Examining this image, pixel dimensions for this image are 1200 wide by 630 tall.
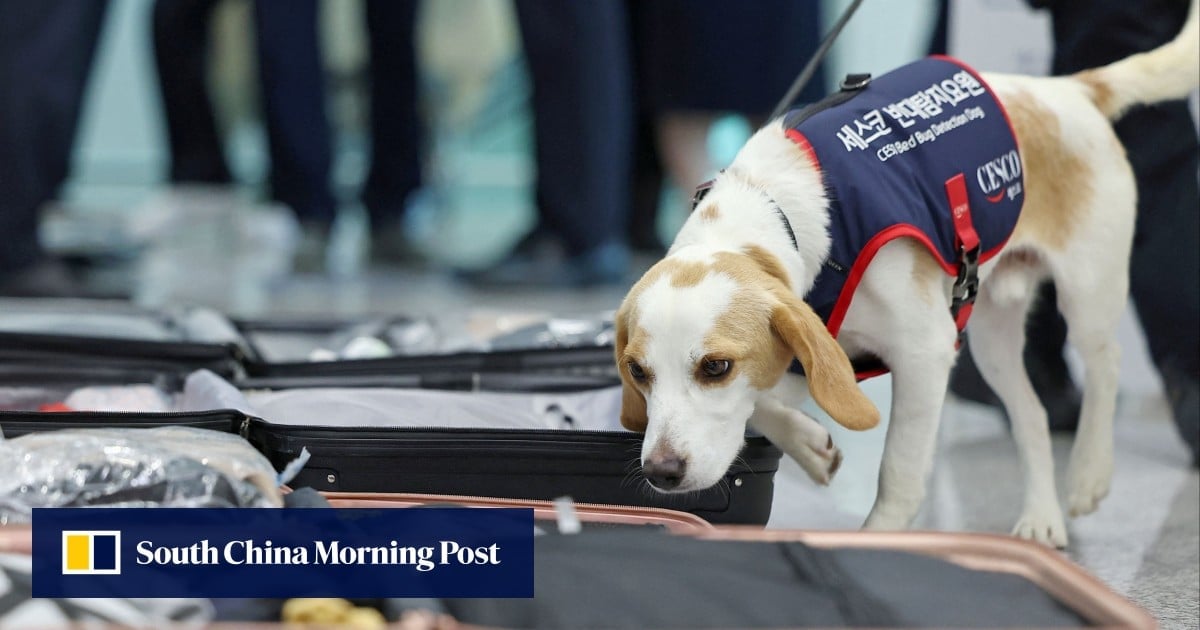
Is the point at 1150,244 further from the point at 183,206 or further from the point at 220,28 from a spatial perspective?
the point at 220,28

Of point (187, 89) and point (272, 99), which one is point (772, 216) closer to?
point (272, 99)

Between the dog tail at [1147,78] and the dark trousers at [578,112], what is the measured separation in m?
2.08

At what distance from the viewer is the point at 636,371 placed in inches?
69.1

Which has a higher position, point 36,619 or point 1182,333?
point 36,619

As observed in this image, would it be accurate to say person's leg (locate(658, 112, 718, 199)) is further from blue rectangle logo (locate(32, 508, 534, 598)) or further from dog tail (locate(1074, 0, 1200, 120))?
blue rectangle logo (locate(32, 508, 534, 598))

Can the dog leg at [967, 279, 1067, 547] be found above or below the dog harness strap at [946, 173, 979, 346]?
below

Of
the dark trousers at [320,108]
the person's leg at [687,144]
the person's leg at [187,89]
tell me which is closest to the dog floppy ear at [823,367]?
the person's leg at [687,144]

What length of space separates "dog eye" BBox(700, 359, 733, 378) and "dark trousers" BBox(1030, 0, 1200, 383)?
52.8 inches

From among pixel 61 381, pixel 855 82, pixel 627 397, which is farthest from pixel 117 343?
pixel 855 82

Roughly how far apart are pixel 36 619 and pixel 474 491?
0.76 m

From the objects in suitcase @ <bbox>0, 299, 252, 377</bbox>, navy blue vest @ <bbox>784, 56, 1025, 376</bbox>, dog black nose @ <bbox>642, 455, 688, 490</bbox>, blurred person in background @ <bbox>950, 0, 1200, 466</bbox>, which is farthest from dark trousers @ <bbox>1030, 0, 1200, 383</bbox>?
suitcase @ <bbox>0, 299, 252, 377</bbox>

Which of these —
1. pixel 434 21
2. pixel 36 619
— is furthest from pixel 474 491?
pixel 434 21

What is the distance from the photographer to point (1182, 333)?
271 cm

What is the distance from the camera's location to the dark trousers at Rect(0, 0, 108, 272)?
3.54 metres
